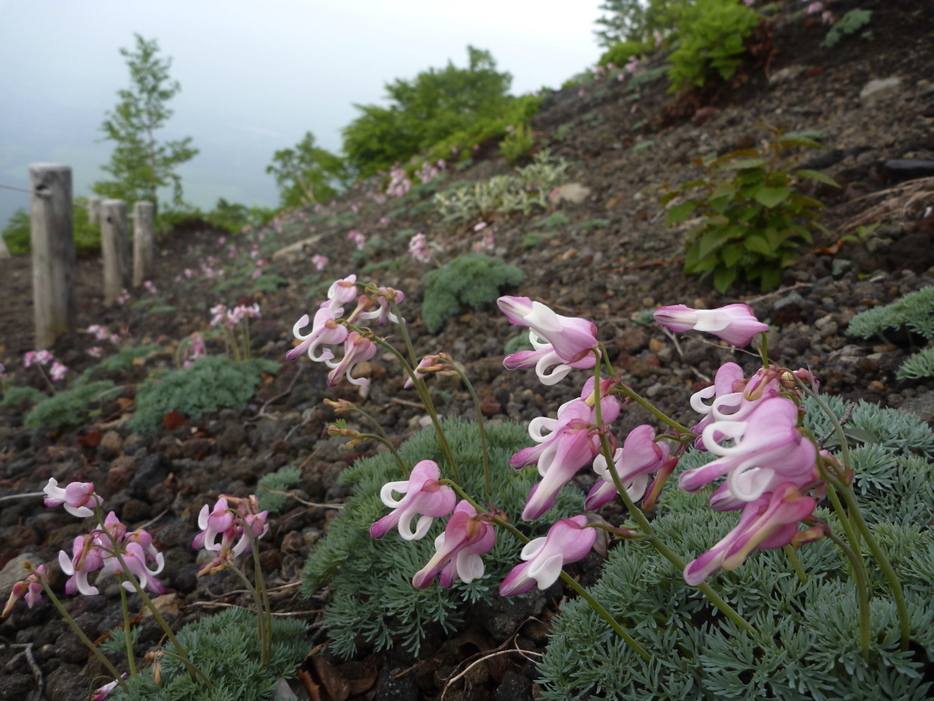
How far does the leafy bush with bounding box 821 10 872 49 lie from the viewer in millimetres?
7609

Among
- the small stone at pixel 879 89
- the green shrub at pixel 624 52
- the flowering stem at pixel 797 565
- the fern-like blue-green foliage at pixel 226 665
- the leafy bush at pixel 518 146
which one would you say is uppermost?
the green shrub at pixel 624 52

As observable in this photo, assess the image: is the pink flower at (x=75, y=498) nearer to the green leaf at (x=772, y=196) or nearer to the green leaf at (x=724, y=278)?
the green leaf at (x=724, y=278)

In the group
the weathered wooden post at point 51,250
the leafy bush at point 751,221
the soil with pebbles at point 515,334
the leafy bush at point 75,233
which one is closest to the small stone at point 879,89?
the soil with pebbles at point 515,334

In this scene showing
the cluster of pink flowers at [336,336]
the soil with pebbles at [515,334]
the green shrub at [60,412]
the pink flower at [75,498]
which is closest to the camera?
the cluster of pink flowers at [336,336]

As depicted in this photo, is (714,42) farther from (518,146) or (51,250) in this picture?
(51,250)

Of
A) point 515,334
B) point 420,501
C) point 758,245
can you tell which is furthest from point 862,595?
point 515,334

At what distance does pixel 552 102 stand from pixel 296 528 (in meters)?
13.0

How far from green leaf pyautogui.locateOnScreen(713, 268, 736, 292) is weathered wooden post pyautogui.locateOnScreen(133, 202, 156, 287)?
43.0 feet

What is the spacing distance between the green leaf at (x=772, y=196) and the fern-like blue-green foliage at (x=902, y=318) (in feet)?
3.34

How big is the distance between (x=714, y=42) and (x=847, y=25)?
70.3 inches

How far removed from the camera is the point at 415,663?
1953mm

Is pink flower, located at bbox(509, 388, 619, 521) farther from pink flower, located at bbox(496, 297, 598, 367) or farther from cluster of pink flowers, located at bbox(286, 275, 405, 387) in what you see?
cluster of pink flowers, located at bbox(286, 275, 405, 387)

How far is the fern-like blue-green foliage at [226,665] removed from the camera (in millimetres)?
1803

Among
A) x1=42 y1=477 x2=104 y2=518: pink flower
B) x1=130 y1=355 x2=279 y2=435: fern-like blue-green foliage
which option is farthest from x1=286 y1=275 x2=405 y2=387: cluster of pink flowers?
x1=130 y1=355 x2=279 y2=435: fern-like blue-green foliage
